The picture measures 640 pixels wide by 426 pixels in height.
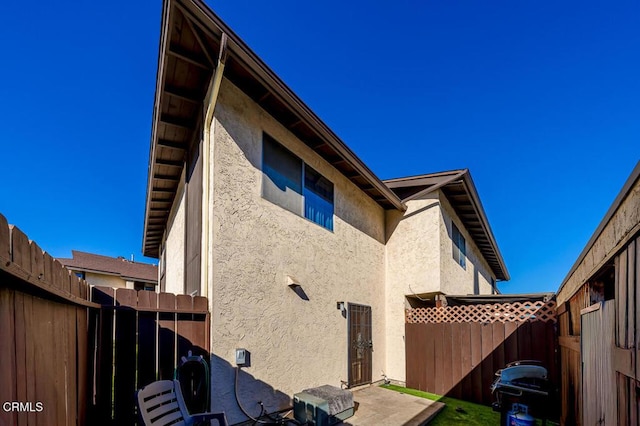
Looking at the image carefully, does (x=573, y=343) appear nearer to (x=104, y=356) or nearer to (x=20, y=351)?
(x=20, y=351)

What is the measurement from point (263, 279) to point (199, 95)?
3.60 metres

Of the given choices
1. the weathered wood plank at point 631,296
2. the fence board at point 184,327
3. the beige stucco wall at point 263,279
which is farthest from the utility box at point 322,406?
the weathered wood plank at point 631,296

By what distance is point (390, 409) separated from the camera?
23.4ft

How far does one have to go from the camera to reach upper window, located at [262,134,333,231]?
6969mm

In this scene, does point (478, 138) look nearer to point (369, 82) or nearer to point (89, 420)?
point (369, 82)

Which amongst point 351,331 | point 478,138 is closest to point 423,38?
point 478,138

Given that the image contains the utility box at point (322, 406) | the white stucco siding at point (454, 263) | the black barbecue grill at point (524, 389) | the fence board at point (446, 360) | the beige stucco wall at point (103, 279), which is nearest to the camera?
the black barbecue grill at point (524, 389)

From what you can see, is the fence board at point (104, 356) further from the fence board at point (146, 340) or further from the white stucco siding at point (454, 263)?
the white stucco siding at point (454, 263)

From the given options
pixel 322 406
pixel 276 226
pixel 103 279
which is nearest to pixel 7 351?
pixel 322 406

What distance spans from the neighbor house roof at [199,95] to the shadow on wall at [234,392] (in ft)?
14.3

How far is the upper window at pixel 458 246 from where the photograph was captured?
12.2m

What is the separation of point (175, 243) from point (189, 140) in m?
3.27

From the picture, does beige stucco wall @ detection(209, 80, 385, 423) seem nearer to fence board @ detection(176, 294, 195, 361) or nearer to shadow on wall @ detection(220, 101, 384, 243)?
shadow on wall @ detection(220, 101, 384, 243)

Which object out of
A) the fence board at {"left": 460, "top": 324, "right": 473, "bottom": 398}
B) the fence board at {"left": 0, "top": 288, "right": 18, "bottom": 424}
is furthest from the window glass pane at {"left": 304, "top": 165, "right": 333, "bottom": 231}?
the fence board at {"left": 0, "top": 288, "right": 18, "bottom": 424}
